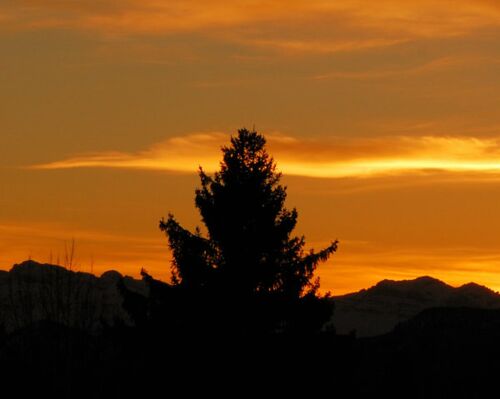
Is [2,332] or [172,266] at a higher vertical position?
[172,266]

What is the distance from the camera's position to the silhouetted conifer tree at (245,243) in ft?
157

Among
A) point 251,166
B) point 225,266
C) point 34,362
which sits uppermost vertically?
point 251,166

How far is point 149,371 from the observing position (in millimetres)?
48625

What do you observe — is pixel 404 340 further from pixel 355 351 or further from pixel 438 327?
pixel 355 351

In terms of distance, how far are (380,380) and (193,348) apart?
65.7 m

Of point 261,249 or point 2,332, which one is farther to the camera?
point 261,249

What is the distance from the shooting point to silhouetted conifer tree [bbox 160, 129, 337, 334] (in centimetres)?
4784

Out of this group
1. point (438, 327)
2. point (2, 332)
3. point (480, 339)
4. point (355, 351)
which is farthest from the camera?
point (438, 327)

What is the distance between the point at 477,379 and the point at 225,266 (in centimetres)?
7106

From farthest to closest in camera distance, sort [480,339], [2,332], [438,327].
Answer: [438,327] → [480,339] → [2,332]

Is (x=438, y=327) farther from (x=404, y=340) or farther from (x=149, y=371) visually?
(x=149, y=371)

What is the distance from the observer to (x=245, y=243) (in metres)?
48.2

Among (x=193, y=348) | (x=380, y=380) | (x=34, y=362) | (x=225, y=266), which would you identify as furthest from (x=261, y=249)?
(x=380, y=380)

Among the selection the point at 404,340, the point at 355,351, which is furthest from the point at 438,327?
the point at 355,351
